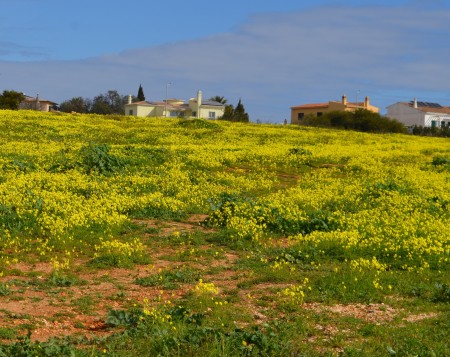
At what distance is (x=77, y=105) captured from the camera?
100562 mm

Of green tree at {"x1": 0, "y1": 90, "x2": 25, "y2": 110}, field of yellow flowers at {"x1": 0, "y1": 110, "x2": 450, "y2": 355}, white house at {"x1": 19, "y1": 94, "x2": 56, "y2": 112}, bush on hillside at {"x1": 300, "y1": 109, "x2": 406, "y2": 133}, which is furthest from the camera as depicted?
white house at {"x1": 19, "y1": 94, "x2": 56, "y2": 112}

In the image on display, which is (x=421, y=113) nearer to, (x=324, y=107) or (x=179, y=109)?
(x=324, y=107)

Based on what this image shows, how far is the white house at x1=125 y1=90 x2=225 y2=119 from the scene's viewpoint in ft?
A: 320

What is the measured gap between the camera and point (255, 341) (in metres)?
6.93

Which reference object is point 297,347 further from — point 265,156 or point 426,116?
point 426,116

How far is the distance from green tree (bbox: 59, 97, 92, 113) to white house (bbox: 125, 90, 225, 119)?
20.9ft

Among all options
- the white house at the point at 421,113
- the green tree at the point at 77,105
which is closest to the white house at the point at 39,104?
the green tree at the point at 77,105

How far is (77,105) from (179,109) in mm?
15399

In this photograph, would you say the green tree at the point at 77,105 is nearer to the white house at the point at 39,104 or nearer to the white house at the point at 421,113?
the white house at the point at 39,104

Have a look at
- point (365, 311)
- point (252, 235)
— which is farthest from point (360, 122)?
point (365, 311)

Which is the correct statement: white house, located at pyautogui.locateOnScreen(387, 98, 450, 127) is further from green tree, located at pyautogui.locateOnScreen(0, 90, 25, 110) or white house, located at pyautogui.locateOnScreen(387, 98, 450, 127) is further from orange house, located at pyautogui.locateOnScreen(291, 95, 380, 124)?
green tree, located at pyautogui.locateOnScreen(0, 90, 25, 110)

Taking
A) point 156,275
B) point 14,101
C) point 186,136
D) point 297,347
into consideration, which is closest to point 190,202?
point 156,275

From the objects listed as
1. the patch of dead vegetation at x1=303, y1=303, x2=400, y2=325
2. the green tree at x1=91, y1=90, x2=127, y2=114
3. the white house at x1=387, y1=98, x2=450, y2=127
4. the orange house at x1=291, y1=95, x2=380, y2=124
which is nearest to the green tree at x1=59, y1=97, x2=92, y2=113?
the green tree at x1=91, y1=90, x2=127, y2=114

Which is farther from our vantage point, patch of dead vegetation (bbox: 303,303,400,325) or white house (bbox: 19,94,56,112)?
white house (bbox: 19,94,56,112)
